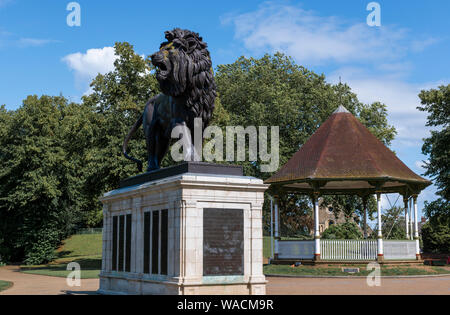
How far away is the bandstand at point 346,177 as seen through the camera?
1137 inches

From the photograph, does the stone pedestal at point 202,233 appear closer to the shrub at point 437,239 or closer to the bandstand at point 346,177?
the bandstand at point 346,177

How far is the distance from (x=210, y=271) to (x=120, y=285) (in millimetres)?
4211


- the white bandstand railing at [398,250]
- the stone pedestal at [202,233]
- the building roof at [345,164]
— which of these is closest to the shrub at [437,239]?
the building roof at [345,164]

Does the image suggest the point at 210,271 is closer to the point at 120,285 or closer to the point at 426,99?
the point at 120,285

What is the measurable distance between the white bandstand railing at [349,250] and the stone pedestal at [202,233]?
17.4 m

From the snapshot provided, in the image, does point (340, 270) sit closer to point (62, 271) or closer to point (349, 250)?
point (349, 250)

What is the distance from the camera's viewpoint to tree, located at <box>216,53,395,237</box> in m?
46.1

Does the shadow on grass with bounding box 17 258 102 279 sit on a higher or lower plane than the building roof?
lower

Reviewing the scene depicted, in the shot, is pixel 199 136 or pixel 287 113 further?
pixel 287 113

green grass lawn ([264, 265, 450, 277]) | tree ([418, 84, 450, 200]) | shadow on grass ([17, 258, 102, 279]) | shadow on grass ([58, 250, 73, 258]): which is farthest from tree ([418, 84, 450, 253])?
shadow on grass ([58, 250, 73, 258])

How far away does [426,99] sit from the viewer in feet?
134

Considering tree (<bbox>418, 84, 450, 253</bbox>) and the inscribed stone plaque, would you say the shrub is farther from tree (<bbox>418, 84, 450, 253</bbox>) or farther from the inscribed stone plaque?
the inscribed stone plaque

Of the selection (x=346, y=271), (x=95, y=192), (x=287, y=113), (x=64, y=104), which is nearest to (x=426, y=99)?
(x=287, y=113)

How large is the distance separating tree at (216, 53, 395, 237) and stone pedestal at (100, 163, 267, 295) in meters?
29.5
